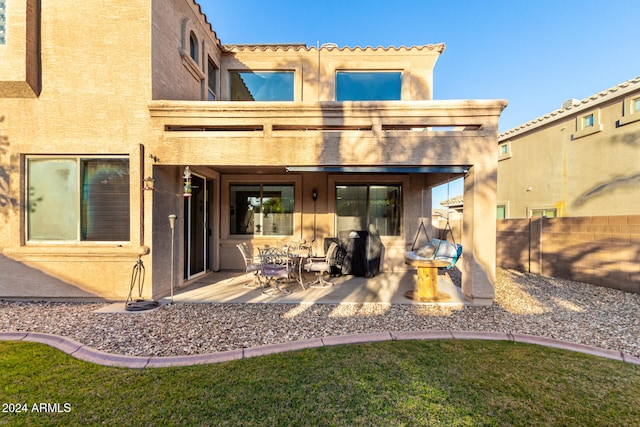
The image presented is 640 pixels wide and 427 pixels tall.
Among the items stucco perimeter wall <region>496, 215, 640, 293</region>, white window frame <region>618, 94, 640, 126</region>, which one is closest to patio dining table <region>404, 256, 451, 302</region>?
stucco perimeter wall <region>496, 215, 640, 293</region>

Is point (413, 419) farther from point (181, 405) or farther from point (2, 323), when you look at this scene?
point (2, 323)

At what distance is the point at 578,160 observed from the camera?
41.1 feet

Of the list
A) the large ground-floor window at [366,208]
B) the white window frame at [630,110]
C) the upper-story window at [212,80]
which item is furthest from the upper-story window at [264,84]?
the white window frame at [630,110]

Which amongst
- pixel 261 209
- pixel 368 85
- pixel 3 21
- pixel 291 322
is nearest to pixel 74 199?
pixel 3 21

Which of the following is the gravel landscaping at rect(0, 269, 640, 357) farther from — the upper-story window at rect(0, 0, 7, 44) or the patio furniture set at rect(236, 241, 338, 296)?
the upper-story window at rect(0, 0, 7, 44)

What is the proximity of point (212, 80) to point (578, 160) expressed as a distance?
16.0 m

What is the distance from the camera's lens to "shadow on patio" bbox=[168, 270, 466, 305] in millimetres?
6203

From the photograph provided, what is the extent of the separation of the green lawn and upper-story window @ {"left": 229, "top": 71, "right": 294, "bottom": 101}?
29.6 feet

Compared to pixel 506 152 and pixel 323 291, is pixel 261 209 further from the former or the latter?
pixel 506 152

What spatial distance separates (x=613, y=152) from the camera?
1105cm

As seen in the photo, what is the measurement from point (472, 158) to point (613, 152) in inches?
396

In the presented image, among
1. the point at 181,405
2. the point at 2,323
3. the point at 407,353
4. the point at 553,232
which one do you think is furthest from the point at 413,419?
the point at 553,232

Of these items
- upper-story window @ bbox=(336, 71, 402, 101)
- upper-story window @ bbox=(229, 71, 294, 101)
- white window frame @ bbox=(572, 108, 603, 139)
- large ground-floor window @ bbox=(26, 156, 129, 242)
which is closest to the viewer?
large ground-floor window @ bbox=(26, 156, 129, 242)

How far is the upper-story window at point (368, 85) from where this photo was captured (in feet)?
32.9
